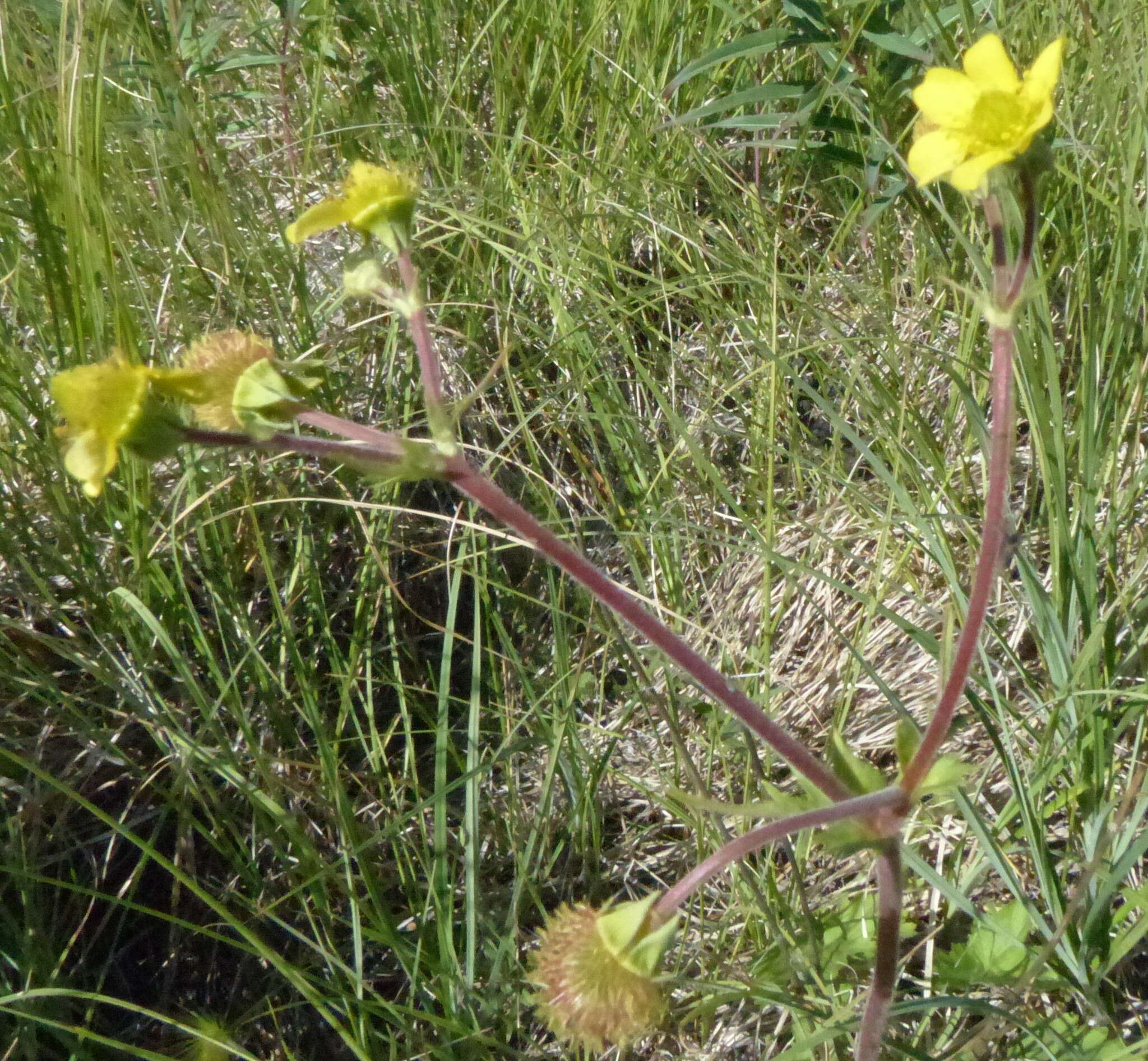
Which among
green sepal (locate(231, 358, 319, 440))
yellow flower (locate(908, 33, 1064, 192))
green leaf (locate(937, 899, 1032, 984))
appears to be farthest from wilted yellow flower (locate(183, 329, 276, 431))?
green leaf (locate(937, 899, 1032, 984))

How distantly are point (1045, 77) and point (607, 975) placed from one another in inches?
29.2

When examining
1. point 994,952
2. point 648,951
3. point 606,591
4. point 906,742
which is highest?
point 606,591

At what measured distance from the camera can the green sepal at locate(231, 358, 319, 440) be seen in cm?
81

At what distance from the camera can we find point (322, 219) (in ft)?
3.00

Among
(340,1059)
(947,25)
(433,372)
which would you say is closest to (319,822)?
(340,1059)

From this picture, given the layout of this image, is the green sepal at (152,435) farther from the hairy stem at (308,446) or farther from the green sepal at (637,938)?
the green sepal at (637,938)

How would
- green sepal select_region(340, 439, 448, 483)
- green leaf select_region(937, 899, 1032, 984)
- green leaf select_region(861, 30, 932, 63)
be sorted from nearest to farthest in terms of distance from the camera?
green sepal select_region(340, 439, 448, 483)
green leaf select_region(937, 899, 1032, 984)
green leaf select_region(861, 30, 932, 63)

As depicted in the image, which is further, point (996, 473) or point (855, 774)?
point (855, 774)

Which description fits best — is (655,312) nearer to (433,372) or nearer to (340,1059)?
(433,372)

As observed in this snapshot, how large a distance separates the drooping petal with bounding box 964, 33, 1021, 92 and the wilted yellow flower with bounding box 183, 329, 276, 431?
60 centimetres

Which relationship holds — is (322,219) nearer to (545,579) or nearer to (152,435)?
(152,435)

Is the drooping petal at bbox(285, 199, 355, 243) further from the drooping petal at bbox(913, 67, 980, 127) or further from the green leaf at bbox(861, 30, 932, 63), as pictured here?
the green leaf at bbox(861, 30, 932, 63)

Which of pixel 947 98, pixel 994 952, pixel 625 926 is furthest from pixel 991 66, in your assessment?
pixel 994 952

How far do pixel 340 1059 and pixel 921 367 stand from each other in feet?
3.86
